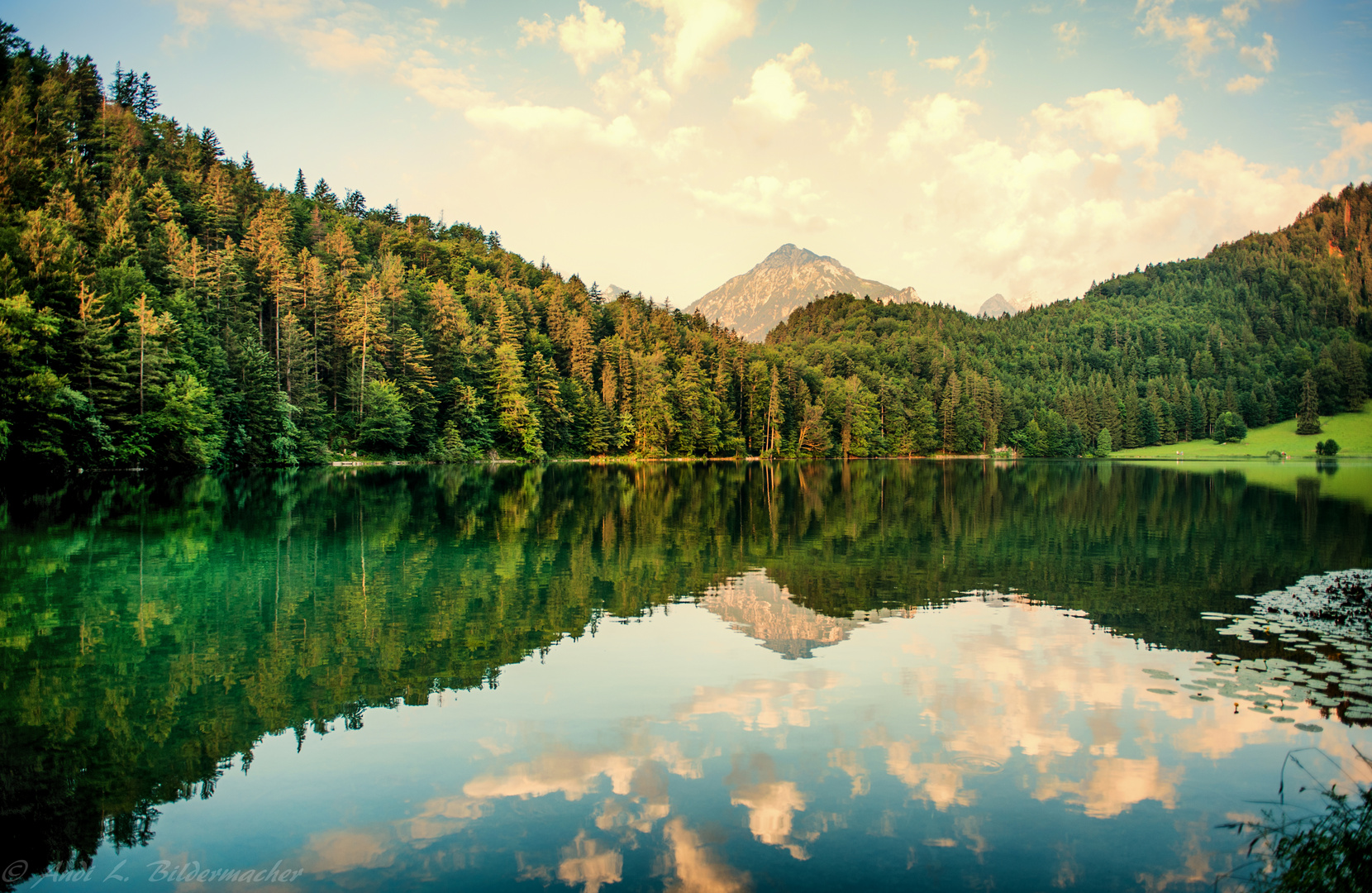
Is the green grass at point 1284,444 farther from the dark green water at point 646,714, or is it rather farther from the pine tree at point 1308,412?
the dark green water at point 646,714

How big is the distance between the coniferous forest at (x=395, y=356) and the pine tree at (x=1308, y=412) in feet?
2.01

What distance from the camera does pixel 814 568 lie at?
22.1m

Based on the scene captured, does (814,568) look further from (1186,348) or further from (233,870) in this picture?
(1186,348)

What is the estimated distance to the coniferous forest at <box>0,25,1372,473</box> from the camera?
180 ft

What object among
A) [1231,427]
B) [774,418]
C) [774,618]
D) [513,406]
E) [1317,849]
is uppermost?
[513,406]

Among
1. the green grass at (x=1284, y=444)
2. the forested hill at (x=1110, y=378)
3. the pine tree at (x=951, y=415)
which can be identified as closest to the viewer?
the green grass at (x=1284, y=444)

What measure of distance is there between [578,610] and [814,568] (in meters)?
8.13

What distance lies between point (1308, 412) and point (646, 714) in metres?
186

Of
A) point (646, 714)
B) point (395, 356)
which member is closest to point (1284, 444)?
point (395, 356)

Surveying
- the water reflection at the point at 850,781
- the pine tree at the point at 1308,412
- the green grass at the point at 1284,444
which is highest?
the pine tree at the point at 1308,412

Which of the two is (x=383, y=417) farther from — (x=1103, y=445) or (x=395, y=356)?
(x=1103, y=445)

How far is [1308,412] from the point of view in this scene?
5979 inches

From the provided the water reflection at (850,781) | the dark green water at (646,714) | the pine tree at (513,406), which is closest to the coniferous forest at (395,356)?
the pine tree at (513,406)

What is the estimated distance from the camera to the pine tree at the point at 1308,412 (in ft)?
495
